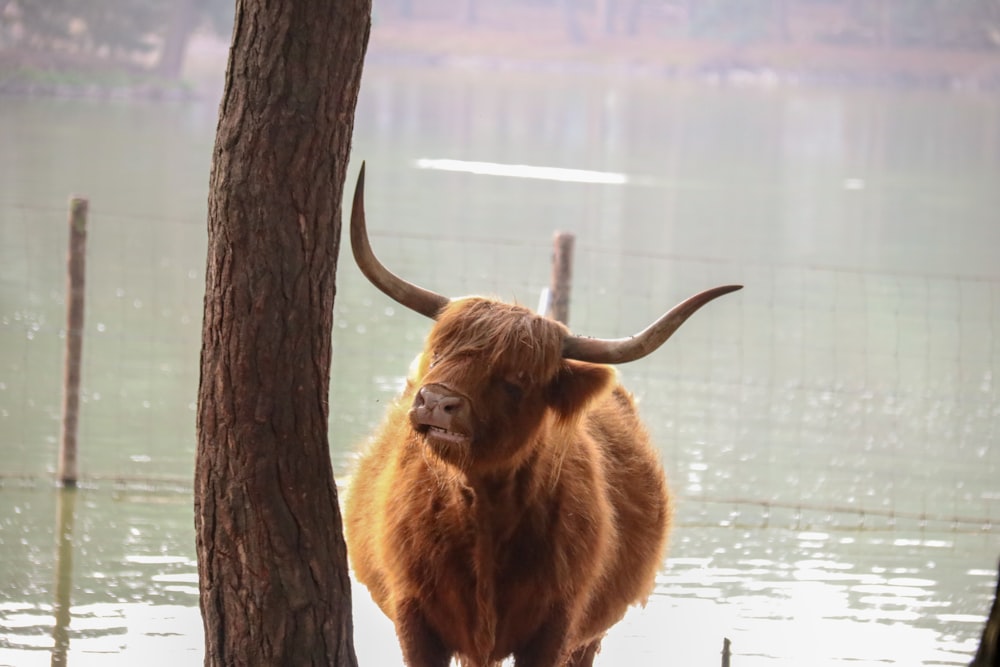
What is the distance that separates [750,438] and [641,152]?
883 inches

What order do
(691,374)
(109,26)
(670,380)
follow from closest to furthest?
(670,380) → (691,374) → (109,26)

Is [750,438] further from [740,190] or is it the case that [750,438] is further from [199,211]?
[740,190]

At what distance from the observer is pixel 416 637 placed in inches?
152

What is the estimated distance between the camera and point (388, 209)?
60.5ft

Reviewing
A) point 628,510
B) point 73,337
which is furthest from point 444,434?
point 73,337

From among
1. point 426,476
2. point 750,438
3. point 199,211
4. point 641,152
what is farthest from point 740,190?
point 426,476

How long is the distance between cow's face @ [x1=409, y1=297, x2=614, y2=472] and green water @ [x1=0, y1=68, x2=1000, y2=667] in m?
1.78

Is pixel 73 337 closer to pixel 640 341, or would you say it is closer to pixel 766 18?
pixel 640 341

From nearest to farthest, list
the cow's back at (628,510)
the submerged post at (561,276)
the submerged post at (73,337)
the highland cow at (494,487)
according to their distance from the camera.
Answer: the highland cow at (494,487) → the cow's back at (628,510) → the submerged post at (73,337) → the submerged post at (561,276)

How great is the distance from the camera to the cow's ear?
3719 mm

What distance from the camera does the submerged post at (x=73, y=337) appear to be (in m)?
6.81

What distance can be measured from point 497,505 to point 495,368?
1.36 ft

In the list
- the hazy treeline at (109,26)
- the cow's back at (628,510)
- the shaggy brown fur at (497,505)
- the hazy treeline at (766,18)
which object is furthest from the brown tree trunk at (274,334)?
the hazy treeline at (766,18)

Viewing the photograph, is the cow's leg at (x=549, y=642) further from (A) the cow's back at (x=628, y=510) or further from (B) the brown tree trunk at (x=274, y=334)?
(B) the brown tree trunk at (x=274, y=334)
